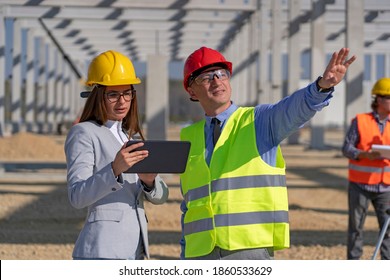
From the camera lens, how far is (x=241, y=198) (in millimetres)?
3131

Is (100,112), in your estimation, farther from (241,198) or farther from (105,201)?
(241,198)

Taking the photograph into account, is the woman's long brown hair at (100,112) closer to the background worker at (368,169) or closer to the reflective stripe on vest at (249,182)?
the reflective stripe on vest at (249,182)

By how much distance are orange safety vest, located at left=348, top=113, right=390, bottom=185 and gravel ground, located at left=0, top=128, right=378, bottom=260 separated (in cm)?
171

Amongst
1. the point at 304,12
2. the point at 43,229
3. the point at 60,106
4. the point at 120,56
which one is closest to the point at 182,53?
the point at 60,106

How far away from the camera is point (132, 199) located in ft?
10.5

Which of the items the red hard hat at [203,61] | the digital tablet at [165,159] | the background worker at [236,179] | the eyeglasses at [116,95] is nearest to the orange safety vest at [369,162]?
the background worker at [236,179]

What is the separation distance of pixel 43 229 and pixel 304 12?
17502mm

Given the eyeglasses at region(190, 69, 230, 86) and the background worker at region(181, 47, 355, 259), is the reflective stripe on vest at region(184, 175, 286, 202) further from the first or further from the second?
the eyeglasses at region(190, 69, 230, 86)

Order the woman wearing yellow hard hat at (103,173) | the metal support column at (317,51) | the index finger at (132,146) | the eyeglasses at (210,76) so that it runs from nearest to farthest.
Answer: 1. the index finger at (132,146)
2. the woman wearing yellow hard hat at (103,173)
3. the eyeglasses at (210,76)
4. the metal support column at (317,51)

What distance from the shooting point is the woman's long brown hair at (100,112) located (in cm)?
324

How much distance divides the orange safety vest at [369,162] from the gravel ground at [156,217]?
1.71 metres

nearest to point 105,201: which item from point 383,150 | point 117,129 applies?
point 117,129

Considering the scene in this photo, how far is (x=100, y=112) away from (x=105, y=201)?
0.36 meters

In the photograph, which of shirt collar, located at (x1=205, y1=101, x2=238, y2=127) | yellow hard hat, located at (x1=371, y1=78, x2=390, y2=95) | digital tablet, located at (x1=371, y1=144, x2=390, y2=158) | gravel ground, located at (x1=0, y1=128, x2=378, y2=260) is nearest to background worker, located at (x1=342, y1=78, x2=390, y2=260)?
yellow hard hat, located at (x1=371, y1=78, x2=390, y2=95)
